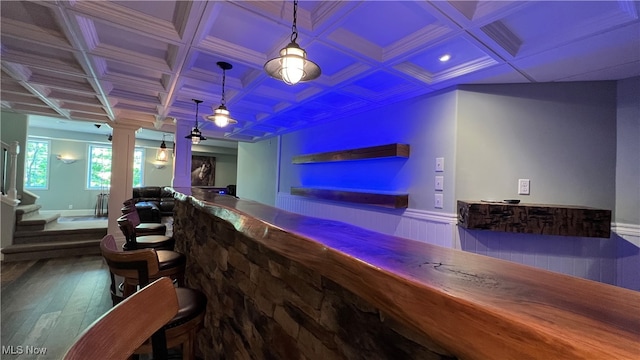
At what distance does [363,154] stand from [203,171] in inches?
340

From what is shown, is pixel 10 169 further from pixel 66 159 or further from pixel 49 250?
pixel 66 159

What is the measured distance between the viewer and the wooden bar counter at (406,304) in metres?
0.34

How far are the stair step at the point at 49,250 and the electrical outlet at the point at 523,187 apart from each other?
6.18 m

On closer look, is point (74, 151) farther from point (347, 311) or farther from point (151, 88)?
point (347, 311)

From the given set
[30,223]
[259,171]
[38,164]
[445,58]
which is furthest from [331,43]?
[38,164]

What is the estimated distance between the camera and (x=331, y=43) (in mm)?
2043

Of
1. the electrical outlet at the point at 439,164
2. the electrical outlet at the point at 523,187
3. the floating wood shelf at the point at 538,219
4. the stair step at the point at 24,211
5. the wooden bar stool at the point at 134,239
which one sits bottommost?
the stair step at the point at 24,211

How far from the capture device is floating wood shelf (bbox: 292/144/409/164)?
310cm

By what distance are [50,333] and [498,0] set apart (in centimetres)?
409

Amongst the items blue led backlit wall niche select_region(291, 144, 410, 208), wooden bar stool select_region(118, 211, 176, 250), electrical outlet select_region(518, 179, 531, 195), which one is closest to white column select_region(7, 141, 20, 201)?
wooden bar stool select_region(118, 211, 176, 250)

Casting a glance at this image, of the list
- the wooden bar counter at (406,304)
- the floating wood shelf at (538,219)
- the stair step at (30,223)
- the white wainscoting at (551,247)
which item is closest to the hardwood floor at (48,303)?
the stair step at (30,223)

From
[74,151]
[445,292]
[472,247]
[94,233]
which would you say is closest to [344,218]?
[472,247]

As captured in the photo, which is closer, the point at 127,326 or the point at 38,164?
the point at 127,326

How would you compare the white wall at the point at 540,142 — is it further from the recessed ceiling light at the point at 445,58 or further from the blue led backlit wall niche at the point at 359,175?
the blue led backlit wall niche at the point at 359,175
